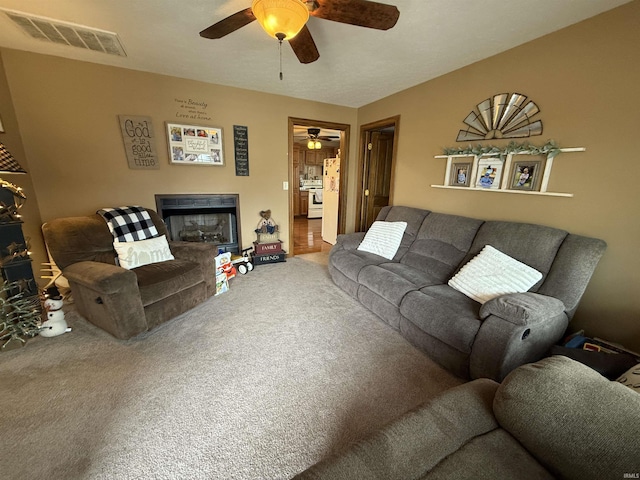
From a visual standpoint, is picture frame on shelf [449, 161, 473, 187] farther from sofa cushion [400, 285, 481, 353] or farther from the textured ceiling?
sofa cushion [400, 285, 481, 353]

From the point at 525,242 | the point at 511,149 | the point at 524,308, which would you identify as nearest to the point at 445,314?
the point at 524,308

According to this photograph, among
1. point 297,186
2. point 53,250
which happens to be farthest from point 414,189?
point 297,186

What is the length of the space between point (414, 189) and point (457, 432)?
2892 millimetres

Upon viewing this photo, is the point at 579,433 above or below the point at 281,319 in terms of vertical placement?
above

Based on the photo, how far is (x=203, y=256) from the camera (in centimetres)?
262

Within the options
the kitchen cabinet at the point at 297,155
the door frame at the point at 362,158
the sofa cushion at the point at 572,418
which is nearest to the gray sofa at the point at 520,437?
the sofa cushion at the point at 572,418

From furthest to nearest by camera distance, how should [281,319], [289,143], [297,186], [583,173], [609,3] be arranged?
1. [297,186]
2. [289,143]
3. [281,319]
4. [583,173]
5. [609,3]

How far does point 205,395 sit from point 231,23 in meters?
2.34

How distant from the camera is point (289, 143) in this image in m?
3.91

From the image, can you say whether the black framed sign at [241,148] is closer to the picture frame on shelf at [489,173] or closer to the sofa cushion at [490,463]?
the picture frame on shelf at [489,173]

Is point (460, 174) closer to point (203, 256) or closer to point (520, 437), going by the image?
point (520, 437)

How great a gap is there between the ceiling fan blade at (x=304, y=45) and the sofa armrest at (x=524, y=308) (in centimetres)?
209

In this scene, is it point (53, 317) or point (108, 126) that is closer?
point (53, 317)

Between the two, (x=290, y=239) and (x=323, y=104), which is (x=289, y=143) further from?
(x=290, y=239)
